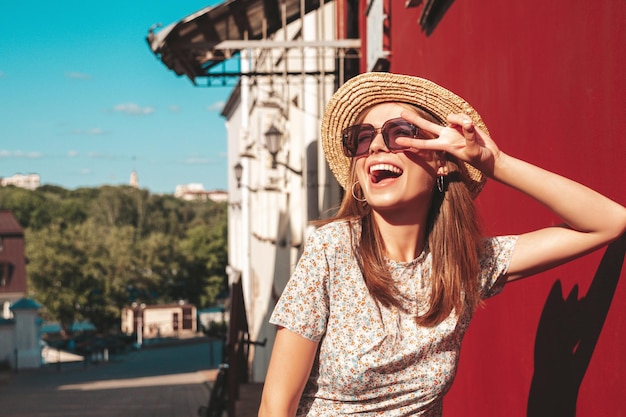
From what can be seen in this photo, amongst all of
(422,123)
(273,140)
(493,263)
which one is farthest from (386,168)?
(273,140)

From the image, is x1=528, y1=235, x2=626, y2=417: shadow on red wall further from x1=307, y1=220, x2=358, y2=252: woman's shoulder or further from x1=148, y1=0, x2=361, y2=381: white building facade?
x1=148, y1=0, x2=361, y2=381: white building facade

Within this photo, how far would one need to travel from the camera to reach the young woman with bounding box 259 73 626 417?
2232 mm

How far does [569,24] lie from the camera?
2859mm

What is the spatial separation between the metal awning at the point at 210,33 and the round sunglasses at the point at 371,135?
284 inches

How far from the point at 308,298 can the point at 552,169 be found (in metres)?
1.27

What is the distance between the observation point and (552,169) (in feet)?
10.2

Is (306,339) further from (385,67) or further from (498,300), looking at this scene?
(385,67)

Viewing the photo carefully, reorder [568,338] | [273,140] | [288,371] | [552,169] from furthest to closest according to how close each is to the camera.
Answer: [273,140] < [552,169] < [568,338] < [288,371]

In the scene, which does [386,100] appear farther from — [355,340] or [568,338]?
[568,338]

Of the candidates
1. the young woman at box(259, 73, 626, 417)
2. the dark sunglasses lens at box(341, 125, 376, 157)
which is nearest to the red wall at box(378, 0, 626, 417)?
the young woman at box(259, 73, 626, 417)

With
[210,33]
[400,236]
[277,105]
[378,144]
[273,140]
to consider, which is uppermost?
[210,33]

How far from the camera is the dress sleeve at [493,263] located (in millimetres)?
2465

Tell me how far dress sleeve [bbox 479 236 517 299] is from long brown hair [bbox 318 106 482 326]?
4 cm

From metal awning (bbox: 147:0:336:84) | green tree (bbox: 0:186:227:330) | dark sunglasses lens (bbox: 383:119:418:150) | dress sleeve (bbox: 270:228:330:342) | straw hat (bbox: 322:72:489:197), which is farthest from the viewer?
green tree (bbox: 0:186:227:330)
